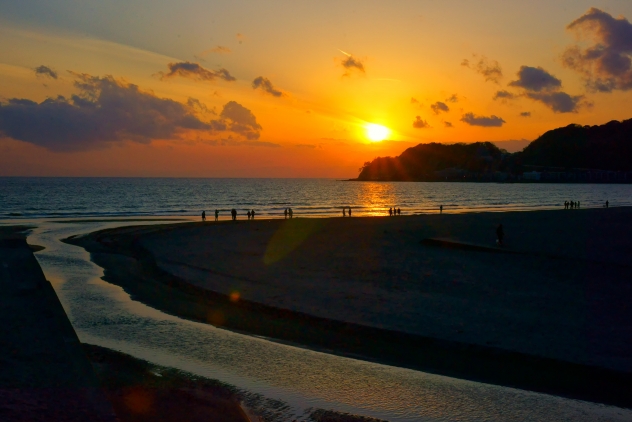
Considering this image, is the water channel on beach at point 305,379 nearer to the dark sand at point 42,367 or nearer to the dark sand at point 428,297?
the dark sand at point 428,297

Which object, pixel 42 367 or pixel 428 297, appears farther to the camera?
pixel 428 297

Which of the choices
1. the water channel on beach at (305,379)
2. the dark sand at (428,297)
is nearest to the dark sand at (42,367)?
the water channel on beach at (305,379)

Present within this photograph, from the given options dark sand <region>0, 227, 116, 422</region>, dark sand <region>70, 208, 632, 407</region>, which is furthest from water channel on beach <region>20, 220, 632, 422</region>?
dark sand <region>0, 227, 116, 422</region>

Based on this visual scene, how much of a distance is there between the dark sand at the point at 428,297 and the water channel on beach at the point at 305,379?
0.65 metres

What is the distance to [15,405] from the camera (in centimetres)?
755

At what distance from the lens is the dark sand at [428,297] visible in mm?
10805

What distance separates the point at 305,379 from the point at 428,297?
23.2 ft

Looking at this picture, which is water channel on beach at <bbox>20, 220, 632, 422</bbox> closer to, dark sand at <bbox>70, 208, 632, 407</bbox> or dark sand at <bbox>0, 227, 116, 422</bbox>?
dark sand at <bbox>70, 208, 632, 407</bbox>

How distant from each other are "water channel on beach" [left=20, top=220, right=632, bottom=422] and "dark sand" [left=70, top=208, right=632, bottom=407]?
649 millimetres

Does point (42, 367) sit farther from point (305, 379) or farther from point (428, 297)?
point (428, 297)

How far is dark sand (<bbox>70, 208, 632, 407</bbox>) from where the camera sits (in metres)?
10.8

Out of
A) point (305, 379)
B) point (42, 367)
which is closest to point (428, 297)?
point (305, 379)

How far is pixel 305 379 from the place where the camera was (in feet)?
32.3

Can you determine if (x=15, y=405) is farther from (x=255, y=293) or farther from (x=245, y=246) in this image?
(x=245, y=246)
